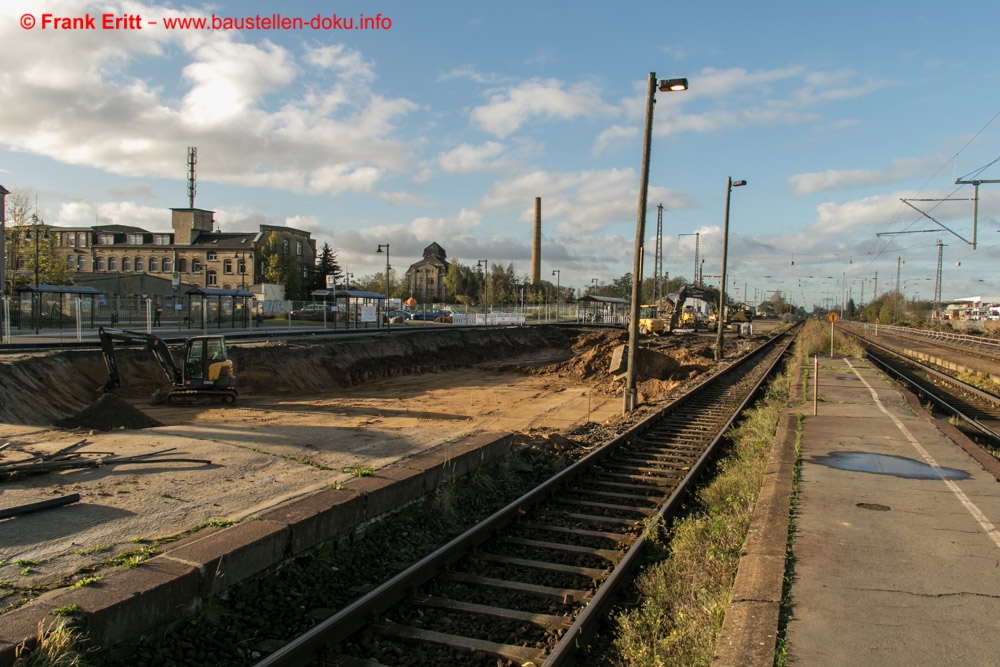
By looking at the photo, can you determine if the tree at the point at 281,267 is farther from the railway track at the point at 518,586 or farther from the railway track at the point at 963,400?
the railway track at the point at 518,586

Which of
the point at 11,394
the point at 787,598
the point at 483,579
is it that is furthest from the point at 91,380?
the point at 787,598

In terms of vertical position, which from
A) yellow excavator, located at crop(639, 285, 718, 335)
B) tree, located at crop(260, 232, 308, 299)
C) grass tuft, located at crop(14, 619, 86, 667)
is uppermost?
tree, located at crop(260, 232, 308, 299)

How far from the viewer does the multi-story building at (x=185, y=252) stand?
85.1 meters

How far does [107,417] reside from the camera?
14.1 m

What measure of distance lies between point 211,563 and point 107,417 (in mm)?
10602

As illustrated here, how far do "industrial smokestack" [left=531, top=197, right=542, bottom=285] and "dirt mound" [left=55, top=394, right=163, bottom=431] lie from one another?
9570cm

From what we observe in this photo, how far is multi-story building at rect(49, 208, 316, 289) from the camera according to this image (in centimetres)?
8512

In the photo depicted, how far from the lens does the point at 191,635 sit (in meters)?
5.08

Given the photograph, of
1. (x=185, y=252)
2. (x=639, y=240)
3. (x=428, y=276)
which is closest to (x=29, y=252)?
(x=185, y=252)

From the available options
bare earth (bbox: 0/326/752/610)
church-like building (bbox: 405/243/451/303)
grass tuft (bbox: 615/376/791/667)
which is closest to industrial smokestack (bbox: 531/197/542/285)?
church-like building (bbox: 405/243/451/303)

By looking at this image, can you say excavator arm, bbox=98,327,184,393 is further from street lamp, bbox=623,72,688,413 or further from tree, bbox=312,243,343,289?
tree, bbox=312,243,343,289

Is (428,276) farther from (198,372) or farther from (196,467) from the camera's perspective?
(196,467)

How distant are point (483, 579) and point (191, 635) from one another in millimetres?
2522

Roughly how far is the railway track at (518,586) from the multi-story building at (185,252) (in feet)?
265
